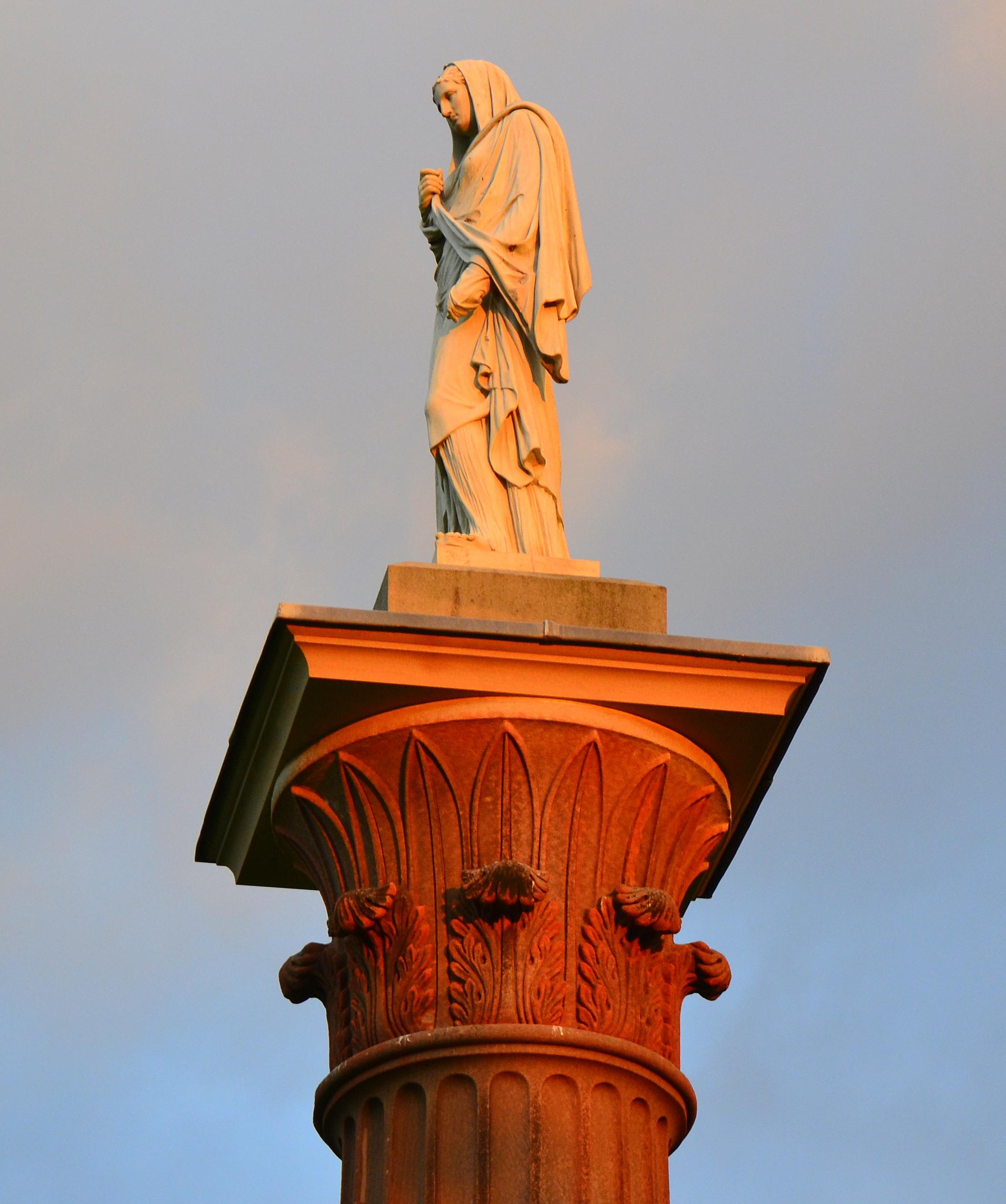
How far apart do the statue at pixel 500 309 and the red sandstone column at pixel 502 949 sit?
157 centimetres

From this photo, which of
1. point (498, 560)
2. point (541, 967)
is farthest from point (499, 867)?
point (498, 560)

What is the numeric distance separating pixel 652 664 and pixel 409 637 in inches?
52.8

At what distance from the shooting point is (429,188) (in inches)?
549

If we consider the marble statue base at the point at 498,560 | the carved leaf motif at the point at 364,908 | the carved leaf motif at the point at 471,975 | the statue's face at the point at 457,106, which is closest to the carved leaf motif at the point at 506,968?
the carved leaf motif at the point at 471,975

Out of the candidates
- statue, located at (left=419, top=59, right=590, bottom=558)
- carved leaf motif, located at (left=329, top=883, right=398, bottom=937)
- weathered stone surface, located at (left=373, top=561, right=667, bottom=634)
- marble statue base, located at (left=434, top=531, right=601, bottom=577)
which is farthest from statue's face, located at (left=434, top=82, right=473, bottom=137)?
carved leaf motif, located at (left=329, top=883, right=398, bottom=937)

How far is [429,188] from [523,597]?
3606mm

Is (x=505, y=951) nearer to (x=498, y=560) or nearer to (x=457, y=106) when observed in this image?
(x=498, y=560)

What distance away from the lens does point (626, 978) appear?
11.1 meters

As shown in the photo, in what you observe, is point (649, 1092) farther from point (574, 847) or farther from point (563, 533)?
point (563, 533)

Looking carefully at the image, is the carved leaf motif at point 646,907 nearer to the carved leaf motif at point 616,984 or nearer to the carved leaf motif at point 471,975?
the carved leaf motif at point 616,984

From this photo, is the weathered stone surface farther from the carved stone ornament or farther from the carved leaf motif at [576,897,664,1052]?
the carved leaf motif at [576,897,664,1052]

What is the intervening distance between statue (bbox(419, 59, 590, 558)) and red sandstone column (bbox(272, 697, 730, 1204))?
5.15 ft

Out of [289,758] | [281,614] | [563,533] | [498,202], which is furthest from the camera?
[498,202]

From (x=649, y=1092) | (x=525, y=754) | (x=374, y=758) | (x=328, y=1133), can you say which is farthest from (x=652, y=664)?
(x=328, y=1133)
